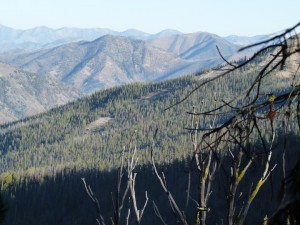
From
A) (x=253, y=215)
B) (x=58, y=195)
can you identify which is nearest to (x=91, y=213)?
(x=58, y=195)

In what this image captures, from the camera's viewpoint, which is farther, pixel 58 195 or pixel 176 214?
pixel 58 195

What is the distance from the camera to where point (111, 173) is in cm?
19475

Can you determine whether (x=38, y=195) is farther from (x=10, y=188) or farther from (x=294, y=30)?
(x=294, y=30)

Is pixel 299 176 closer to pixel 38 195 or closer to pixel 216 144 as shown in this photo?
pixel 216 144

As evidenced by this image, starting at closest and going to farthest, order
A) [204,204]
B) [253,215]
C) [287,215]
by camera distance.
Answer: [287,215] < [204,204] < [253,215]

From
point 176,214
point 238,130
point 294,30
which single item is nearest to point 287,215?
point 294,30

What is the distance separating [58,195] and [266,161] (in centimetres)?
19041

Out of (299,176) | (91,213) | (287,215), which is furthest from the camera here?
(91,213)

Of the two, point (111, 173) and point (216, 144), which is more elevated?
point (216, 144)

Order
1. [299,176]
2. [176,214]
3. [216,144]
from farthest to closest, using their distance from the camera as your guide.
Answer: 1. [176,214]
2. [216,144]
3. [299,176]

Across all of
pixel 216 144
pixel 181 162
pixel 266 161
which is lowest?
pixel 181 162

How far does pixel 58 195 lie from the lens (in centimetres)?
18888

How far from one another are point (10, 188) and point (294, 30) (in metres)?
201

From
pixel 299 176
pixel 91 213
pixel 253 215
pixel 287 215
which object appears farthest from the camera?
pixel 91 213
